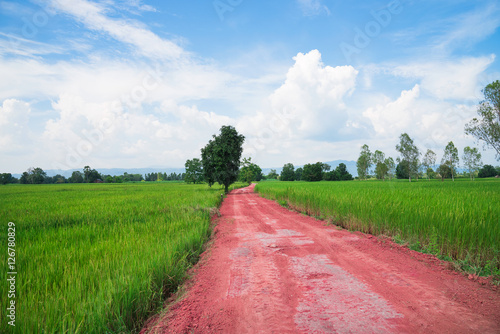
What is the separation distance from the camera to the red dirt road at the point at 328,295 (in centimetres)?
283

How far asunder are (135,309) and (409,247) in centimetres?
657

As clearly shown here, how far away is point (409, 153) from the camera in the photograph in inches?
2420

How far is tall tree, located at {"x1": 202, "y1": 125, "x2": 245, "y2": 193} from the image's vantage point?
31.9 metres

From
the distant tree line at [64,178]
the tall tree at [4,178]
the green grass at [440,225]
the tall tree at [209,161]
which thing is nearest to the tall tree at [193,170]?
the distant tree line at [64,178]

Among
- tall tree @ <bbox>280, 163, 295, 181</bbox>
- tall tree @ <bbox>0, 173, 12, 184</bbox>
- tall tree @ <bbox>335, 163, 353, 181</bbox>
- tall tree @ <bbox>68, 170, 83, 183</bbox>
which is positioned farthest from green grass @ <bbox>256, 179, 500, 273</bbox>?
tall tree @ <bbox>68, 170, 83, 183</bbox>

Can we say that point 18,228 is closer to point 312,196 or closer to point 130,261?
point 130,261

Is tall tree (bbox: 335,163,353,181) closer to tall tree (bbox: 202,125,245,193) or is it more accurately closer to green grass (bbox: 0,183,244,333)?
tall tree (bbox: 202,125,245,193)

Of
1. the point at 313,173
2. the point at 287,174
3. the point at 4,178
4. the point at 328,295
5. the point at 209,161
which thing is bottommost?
the point at 328,295

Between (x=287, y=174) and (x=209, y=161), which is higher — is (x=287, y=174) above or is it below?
below

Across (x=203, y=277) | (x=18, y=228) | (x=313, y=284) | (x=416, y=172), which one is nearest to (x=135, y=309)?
(x=203, y=277)

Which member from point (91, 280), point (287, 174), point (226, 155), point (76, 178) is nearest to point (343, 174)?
point (287, 174)

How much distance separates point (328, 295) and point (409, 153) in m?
71.8
